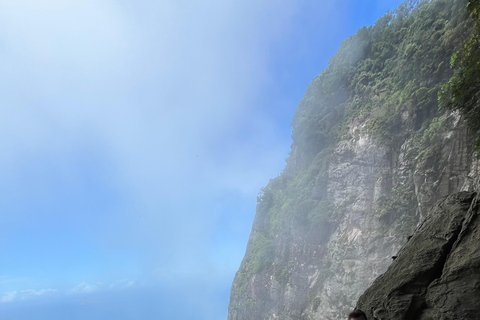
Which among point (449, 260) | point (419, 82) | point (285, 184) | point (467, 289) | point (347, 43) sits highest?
point (347, 43)

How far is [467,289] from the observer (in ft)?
20.6

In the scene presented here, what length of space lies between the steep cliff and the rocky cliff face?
10517 millimetres

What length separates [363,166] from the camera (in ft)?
97.8

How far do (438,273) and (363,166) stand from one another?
78.7ft

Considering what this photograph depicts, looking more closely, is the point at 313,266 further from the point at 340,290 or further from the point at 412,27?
the point at 412,27

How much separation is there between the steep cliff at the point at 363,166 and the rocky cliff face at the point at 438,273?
10.5 metres

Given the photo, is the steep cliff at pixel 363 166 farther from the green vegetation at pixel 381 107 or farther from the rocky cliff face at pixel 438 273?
the rocky cliff face at pixel 438 273

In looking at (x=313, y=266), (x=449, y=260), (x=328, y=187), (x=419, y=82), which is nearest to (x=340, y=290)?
(x=313, y=266)

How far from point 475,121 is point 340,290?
2329cm

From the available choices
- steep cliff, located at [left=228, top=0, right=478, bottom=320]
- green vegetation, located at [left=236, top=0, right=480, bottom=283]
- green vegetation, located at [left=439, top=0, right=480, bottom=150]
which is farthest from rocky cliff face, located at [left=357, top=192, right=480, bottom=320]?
steep cliff, located at [left=228, top=0, right=478, bottom=320]

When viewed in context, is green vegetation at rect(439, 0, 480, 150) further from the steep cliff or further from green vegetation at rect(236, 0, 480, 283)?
the steep cliff

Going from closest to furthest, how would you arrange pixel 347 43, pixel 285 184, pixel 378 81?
1. pixel 378 81
2. pixel 347 43
3. pixel 285 184

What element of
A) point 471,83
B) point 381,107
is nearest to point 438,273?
point 471,83

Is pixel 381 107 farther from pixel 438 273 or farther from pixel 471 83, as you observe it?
pixel 438 273
